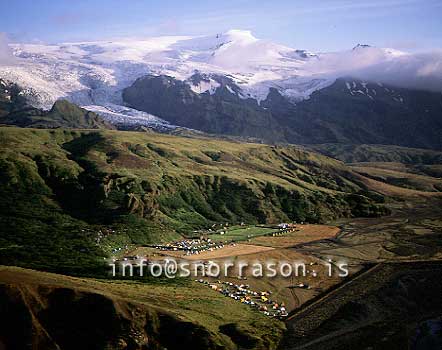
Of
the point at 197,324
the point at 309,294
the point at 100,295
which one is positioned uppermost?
the point at 100,295

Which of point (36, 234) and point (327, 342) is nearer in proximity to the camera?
point (327, 342)

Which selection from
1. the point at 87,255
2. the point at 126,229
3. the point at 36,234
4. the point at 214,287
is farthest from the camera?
the point at 126,229

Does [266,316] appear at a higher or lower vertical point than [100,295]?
lower

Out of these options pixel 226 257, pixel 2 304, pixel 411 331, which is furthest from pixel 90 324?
pixel 226 257

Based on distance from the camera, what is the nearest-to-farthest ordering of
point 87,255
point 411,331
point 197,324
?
point 197,324 → point 411,331 → point 87,255

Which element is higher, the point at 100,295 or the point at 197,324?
the point at 100,295

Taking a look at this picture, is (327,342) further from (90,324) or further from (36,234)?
(36,234)

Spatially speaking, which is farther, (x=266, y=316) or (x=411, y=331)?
(x=266, y=316)

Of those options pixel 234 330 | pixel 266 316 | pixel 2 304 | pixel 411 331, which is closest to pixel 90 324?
pixel 2 304

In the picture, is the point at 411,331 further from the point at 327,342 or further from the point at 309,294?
the point at 309,294
